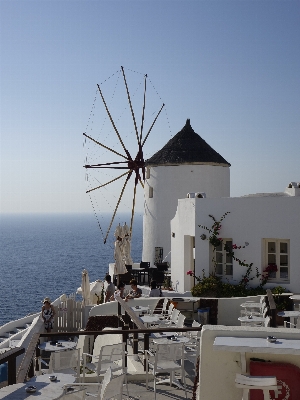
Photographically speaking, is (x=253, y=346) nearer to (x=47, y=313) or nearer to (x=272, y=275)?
(x=47, y=313)

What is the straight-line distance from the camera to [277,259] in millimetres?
18703

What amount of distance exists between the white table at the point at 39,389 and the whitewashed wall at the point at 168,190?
2294 centimetres

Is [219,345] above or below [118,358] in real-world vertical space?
above

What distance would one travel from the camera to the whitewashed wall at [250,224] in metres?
18.2

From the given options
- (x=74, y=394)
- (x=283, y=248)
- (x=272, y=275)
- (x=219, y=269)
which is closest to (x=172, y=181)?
(x=219, y=269)

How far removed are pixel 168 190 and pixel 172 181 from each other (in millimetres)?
537

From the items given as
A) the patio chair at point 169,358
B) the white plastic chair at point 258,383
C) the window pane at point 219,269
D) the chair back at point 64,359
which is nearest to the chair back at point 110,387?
the white plastic chair at point 258,383

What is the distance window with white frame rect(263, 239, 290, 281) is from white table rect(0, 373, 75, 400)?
12.4 m

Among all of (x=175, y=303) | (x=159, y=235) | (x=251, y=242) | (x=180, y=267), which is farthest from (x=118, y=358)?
(x=159, y=235)

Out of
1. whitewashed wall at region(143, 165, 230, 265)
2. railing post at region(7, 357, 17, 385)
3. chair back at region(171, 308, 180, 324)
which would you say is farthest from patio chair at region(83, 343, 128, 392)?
whitewashed wall at region(143, 165, 230, 265)

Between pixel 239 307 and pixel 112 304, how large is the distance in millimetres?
3916

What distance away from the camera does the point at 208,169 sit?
31.0 metres

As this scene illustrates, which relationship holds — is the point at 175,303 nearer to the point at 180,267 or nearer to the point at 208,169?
the point at 180,267

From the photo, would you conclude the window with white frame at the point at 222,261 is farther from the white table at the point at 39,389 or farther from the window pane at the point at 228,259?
the white table at the point at 39,389
